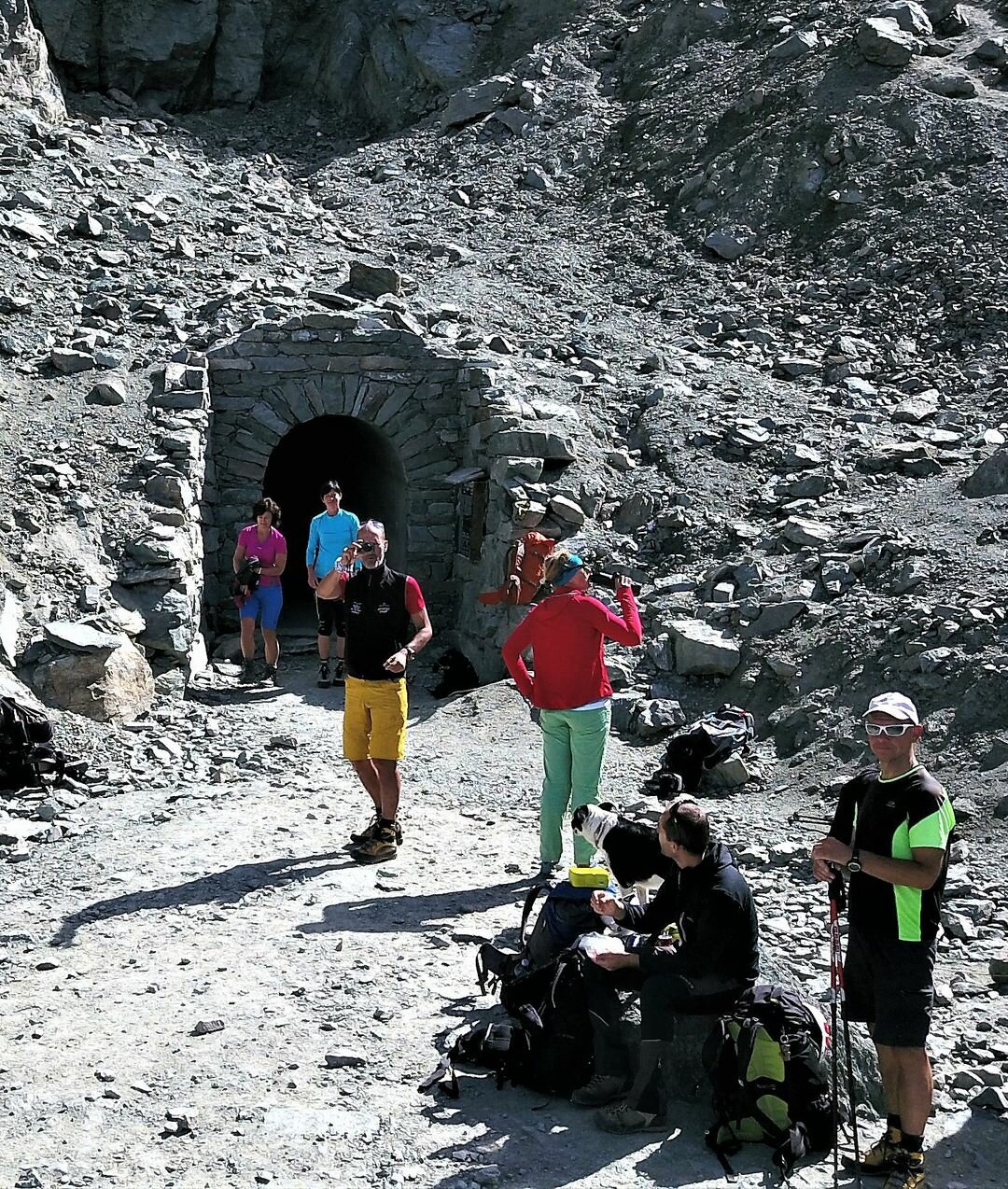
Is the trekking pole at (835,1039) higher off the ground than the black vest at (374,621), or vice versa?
the black vest at (374,621)

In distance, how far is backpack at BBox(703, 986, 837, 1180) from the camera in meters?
4.50

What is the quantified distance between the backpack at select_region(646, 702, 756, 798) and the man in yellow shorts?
2.07 m

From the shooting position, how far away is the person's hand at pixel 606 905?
512 centimetres

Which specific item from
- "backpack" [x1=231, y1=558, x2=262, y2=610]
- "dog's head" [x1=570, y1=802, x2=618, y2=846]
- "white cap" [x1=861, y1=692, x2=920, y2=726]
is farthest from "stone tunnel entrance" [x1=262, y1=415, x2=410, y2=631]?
"white cap" [x1=861, y1=692, x2=920, y2=726]

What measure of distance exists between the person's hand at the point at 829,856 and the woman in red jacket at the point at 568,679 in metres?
2.31

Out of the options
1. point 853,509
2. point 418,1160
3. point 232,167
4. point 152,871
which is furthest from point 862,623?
point 232,167

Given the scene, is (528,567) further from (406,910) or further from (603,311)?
(603,311)

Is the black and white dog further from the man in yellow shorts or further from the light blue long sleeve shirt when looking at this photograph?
the light blue long sleeve shirt

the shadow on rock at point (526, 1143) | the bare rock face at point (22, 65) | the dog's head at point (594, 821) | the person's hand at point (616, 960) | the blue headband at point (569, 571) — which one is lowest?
the shadow on rock at point (526, 1143)

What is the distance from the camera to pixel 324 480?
16.8 metres

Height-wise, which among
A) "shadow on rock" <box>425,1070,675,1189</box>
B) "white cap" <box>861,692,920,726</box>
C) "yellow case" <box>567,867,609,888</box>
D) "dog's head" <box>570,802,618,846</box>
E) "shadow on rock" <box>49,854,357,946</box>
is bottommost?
"shadow on rock" <box>49,854,357,946</box>

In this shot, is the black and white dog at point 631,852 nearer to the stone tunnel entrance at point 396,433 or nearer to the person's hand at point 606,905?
the person's hand at point 606,905

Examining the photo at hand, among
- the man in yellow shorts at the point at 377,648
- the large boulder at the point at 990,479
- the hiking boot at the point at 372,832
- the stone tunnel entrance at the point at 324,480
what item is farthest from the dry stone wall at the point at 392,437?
the man in yellow shorts at the point at 377,648

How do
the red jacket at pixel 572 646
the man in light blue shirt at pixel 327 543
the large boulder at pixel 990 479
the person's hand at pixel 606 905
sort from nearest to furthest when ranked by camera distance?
1. the person's hand at pixel 606 905
2. the red jacket at pixel 572 646
3. the large boulder at pixel 990 479
4. the man in light blue shirt at pixel 327 543
